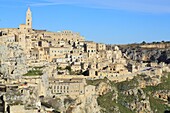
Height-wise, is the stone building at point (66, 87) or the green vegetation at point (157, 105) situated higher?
the stone building at point (66, 87)

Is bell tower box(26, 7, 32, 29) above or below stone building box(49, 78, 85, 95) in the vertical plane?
above

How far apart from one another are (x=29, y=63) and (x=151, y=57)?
246 feet

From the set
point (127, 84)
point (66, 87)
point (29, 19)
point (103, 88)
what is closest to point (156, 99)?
point (127, 84)

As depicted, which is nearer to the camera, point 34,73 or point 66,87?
point 34,73

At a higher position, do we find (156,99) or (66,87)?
Result: (66,87)

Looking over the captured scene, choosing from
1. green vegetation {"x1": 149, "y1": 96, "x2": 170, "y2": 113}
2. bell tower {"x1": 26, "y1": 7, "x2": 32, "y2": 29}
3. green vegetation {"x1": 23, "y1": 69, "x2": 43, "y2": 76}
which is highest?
bell tower {"x1": 26, "y1": 7, "x2": 32, "y2": 29}

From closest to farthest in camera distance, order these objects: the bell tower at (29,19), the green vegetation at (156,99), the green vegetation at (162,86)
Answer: the green vegetation at (156,99), the bell tower at (29,19), the green vegetation at (162,86)

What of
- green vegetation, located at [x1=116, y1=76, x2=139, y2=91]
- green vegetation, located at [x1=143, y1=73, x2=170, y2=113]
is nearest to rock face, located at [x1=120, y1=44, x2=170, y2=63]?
green vegetation, located at [x1=143, y1=73, x2=170, y2=113]

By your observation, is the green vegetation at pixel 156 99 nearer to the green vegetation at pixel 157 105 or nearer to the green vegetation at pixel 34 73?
the green vegetation at pixel 157 105

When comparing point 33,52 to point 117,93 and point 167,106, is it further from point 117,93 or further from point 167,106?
point 167,106

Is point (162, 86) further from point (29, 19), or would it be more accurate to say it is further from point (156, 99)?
point (29, 19)

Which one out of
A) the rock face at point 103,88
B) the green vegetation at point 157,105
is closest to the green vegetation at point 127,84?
the rock face at point 103,88

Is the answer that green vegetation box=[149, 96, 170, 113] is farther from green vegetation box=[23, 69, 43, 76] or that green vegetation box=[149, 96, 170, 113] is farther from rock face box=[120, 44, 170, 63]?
rock face box=[120, 44, 170, 63]

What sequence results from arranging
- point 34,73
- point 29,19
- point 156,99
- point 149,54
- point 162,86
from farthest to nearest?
1. point 149,54
2. point 162,86
3. point 156,99
4. point 29,19
5. point 34,73
